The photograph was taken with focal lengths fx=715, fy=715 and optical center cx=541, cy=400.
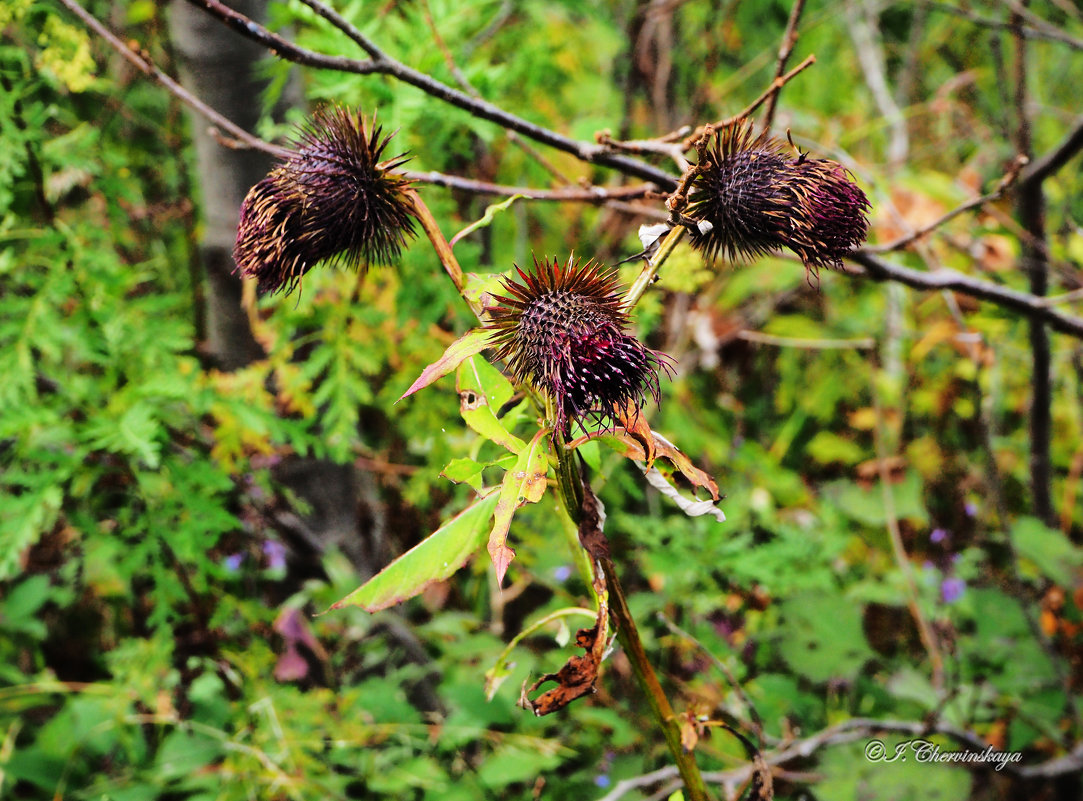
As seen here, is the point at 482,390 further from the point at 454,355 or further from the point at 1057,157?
the point at 1057,157

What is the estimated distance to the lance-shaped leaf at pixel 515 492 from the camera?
840 millimetres

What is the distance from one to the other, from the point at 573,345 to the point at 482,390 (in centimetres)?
19

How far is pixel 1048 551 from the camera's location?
237cm

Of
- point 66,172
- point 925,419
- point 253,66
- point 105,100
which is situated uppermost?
point 105,100

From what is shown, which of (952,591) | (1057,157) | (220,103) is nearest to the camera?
(1057,157)

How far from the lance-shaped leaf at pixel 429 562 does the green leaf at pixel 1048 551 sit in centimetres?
219

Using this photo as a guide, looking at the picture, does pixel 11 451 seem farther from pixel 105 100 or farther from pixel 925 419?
pixel 925 419

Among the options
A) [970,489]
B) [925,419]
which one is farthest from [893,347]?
[970,489]

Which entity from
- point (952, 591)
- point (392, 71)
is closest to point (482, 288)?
point (392, 71)

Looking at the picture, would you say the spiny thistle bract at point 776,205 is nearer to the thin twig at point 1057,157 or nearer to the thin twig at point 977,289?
A: the thin twig at point 977,289

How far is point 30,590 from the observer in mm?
2627

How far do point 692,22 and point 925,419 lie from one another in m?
2.71

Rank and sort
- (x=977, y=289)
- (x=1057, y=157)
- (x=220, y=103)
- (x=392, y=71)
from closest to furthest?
(x=392, y=71) → (x=977, y=289) → (x=1057, y=157) → (x=220, y=103)

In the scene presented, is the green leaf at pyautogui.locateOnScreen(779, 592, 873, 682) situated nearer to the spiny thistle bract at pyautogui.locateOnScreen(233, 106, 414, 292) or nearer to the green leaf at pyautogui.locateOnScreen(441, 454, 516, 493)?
the green leaf at pyautogui.locateOnScreen(441, 454, 516, 493)
